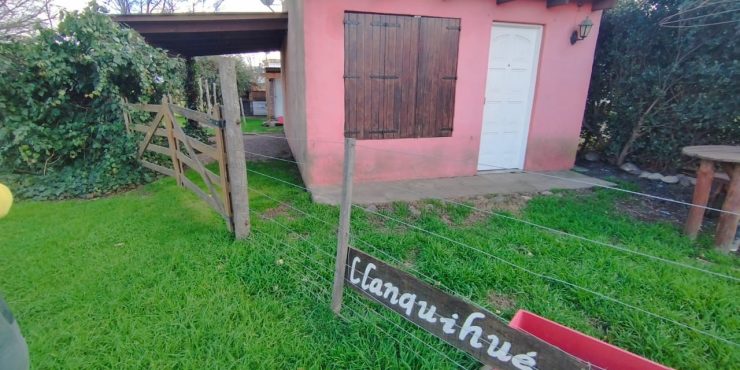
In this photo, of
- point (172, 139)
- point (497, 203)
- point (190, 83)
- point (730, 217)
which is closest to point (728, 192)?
point (730, 217)

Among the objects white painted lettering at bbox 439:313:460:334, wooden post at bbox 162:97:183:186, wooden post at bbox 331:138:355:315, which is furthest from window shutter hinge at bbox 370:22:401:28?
white painted lettering at bbox 439:313:460:334

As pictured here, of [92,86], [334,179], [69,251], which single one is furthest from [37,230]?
[334,179]

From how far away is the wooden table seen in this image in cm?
307

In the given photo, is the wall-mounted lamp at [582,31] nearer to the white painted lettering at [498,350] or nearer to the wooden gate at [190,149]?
the wooden gate at [190,149]

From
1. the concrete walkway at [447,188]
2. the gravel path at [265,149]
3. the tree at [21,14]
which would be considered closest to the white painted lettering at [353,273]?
the concrete walkway at [447,188]

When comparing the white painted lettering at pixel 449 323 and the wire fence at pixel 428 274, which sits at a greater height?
the white painted lettering at pixel 449 323

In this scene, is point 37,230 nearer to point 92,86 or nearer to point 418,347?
point 92,86

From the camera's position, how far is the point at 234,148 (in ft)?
9.50

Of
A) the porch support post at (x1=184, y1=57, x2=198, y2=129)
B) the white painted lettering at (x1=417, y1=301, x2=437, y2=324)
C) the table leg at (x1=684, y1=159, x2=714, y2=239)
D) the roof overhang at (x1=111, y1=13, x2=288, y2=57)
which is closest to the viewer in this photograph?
the white painted lettering at (x1=417, y1=301, x2=437, y2=324)

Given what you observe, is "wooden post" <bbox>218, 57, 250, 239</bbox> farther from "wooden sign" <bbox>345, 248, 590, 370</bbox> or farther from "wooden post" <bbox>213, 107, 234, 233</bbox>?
"wooden sign" <bbox>345, 248, 590, 370</bbox>

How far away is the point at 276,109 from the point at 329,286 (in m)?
14.7

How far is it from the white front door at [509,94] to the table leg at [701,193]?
2.17 m

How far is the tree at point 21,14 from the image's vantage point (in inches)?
282

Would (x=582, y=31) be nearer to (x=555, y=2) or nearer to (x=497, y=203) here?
(x=555, y=2)
